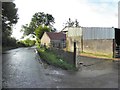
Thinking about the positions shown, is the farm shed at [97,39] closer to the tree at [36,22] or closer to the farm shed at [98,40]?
the farm shed at [98,40]

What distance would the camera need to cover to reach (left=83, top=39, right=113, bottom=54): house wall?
25.0 m

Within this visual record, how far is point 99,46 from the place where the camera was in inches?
1069

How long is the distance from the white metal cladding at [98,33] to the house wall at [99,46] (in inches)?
38.8

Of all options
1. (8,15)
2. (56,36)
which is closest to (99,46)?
(8,15)

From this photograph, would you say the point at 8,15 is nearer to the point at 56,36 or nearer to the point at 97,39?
the point at 97,39

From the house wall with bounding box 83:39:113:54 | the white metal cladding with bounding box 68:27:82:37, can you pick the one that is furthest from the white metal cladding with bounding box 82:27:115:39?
the white metal cladding with bounding box 68:27:82:37

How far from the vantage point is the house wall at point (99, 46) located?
25031 millimetres

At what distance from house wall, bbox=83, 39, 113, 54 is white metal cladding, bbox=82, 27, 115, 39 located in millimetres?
986

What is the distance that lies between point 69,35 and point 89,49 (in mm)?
9077

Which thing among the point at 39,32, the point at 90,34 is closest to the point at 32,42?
the point at 39,32

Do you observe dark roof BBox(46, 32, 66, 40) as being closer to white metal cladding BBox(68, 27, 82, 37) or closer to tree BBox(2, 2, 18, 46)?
tree BBox(2, 2, 18, 46)

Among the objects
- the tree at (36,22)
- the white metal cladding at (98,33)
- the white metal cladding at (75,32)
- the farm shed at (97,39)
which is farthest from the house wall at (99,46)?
the tree at (36,22)

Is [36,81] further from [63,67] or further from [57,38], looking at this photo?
[57,38]

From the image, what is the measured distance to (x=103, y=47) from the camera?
26.2m
